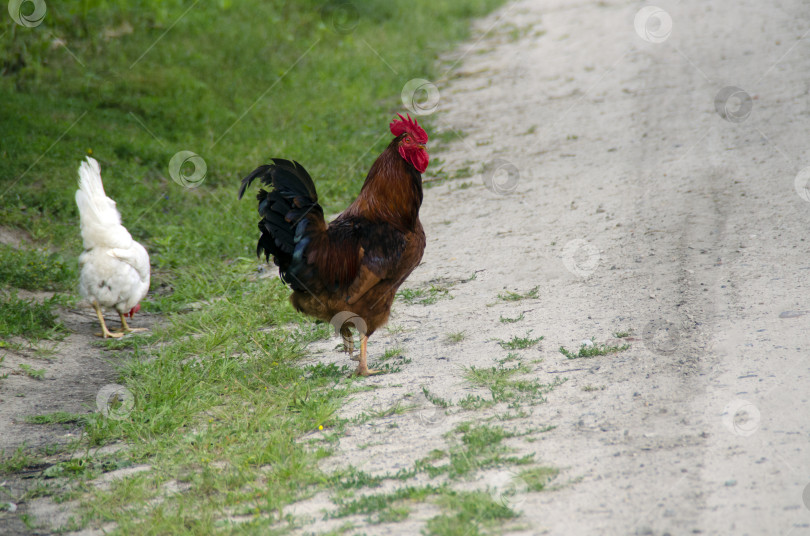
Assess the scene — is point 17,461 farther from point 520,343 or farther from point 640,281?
point 640,281

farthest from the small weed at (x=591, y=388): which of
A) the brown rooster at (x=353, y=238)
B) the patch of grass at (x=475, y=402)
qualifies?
the brown rooster at (x=353, y=238)

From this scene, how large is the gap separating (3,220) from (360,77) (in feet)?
23.0

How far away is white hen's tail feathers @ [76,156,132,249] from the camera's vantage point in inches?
226

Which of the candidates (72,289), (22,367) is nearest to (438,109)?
(72,289)

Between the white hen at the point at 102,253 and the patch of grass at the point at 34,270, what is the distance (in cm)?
94

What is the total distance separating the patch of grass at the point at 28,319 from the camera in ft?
19.0

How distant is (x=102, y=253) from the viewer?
231 inches

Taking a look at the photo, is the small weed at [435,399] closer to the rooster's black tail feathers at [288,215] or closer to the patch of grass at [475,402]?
the patch of grass at [475,402]

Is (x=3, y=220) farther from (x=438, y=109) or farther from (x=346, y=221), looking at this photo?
(x=438, y=109)

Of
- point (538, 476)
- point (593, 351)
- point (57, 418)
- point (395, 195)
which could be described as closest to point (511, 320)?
point (593, 351)

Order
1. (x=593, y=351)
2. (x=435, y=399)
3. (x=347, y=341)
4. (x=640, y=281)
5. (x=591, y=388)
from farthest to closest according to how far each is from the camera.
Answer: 1. (x=640, y=281)
2. (x=347, y=341)
3. (x=593, y=351)
4. (x=435, y=399)
5. (x=591, y=388)

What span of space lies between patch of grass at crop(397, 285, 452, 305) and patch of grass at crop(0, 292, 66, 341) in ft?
9.86

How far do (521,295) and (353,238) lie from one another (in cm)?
164

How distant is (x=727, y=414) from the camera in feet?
11.6
